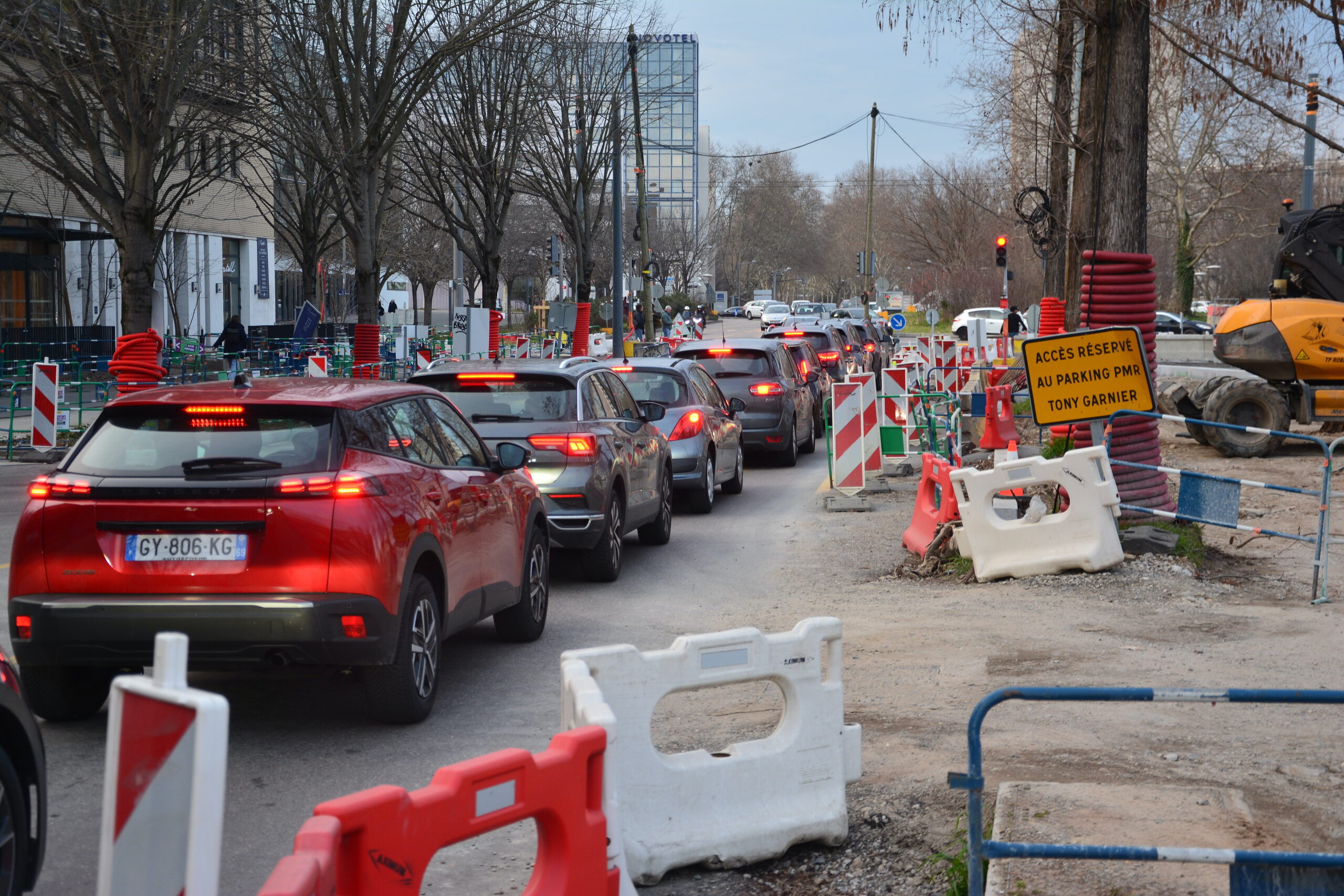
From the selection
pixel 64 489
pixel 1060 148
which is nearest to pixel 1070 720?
pixel 64 489

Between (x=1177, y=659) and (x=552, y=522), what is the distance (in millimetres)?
4450

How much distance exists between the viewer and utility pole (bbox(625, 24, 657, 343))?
115ft

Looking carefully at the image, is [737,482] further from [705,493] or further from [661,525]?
[661,525]

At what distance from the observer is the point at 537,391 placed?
10.4 m

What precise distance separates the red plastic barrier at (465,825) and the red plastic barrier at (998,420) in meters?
15.5

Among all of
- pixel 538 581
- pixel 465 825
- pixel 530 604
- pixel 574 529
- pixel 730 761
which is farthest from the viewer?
pixel 574 529

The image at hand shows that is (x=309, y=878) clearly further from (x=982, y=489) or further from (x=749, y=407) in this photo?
(x=749, y=407)

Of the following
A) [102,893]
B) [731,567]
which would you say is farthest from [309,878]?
[731,567]

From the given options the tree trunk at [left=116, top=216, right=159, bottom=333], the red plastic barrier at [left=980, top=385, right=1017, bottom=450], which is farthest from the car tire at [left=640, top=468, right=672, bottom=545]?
the tree trunk at [left=116, top=216, right=159, bottom=333]

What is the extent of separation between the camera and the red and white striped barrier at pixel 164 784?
8.36ft

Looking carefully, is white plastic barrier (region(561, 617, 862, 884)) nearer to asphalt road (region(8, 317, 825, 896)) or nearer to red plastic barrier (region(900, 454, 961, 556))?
asphalt road (region(8, 317, 825, 896))

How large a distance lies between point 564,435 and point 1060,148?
16.7 meters

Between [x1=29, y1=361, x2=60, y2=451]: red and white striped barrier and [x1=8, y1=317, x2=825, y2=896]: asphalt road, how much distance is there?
10.4 metres

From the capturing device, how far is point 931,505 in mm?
11195
